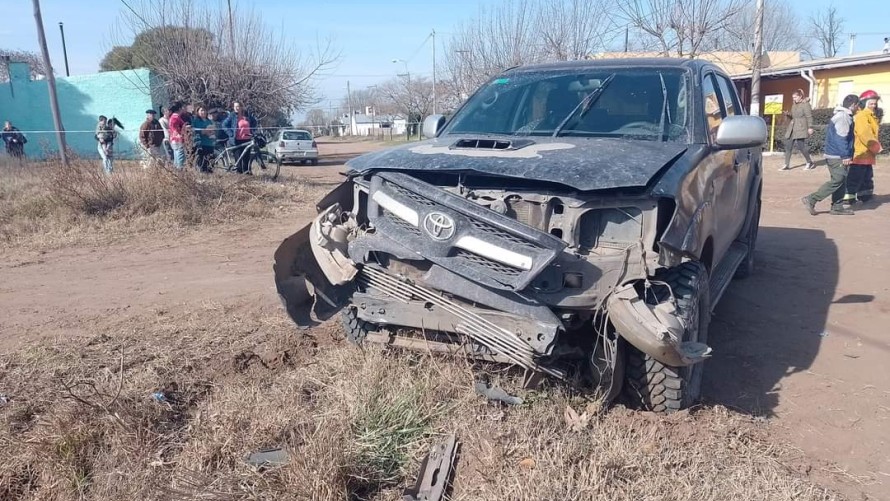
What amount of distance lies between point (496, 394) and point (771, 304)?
3387 mm

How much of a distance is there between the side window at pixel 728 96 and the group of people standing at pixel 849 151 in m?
4.89

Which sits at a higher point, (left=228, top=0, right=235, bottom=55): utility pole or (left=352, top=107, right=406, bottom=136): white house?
(left=228, top=0, right=235, bottom=55): utility pole

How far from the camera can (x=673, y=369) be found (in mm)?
3365

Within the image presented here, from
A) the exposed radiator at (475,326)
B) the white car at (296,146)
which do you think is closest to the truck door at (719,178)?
the exposed radiator at (475,326)

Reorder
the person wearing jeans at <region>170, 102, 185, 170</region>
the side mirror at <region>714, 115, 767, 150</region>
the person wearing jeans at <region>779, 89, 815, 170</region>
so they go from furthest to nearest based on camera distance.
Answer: the person wearing jeans at <region>779, 89, 815, 170</region>
the person wearing jeans at <region>170, 102, 185, 170</region>
the side mirror at <region>714, 115, 767, 150</region>

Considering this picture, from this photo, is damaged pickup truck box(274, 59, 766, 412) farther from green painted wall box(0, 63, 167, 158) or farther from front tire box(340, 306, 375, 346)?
green painted wall box(0, 63, 167, 158)

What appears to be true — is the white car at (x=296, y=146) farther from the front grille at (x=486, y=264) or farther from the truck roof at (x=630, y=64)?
the front grille at (x=486, y=264)

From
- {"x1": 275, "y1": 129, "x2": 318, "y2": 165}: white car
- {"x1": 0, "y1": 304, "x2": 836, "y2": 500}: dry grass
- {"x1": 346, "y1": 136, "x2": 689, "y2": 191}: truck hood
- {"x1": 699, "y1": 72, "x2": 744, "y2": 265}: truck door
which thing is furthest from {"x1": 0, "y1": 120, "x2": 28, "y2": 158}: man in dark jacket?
{"x1": 699, "y1": 72, "x2": 744, "y2": 265}: truck door

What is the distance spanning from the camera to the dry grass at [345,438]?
2840 millimetres

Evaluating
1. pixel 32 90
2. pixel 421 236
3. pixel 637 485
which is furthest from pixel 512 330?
pixel 32 90

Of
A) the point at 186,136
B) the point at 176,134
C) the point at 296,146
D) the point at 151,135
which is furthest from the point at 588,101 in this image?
the point at 296,146

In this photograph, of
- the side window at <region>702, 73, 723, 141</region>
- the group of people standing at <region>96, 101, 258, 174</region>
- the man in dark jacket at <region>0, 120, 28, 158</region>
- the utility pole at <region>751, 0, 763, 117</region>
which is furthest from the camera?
the utility pole at <region>751, 0, 763, 117</region>

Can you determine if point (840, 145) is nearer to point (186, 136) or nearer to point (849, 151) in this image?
point (849, 151)

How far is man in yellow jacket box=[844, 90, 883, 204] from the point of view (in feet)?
33.1
